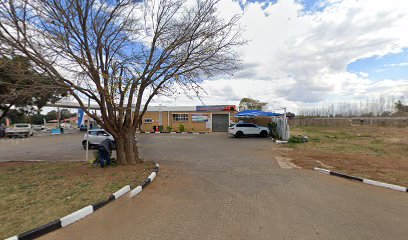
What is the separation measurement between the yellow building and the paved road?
21.7 metres

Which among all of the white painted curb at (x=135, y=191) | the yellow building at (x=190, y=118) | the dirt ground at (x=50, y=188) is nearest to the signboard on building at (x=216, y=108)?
the yellow building at (x=190, y=118)

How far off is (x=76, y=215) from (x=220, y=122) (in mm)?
25060

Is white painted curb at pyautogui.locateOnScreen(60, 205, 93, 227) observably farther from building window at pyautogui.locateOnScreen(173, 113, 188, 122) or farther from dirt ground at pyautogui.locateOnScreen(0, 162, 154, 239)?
building window at pyautogui.locateOnScreen(173, 113, 188, 122)

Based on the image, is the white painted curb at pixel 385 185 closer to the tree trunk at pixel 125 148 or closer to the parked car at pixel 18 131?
the tree trunk at pixel 125 148

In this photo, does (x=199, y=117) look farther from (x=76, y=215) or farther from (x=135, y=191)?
(x=76, y=215)

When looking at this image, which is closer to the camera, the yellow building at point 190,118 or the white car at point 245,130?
the white car at point 245,130

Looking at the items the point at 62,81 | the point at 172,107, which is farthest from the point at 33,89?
the point at 172,107

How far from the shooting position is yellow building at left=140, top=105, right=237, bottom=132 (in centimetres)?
2823

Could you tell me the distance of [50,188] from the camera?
552 cm

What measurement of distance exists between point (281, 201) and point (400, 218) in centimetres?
210

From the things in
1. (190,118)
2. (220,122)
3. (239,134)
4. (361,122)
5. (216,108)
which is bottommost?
(239,134)

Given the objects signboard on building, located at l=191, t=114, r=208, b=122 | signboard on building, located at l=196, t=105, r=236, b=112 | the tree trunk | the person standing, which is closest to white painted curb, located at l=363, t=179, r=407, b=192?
the tree trunk

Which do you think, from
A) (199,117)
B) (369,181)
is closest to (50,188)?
(369,181)

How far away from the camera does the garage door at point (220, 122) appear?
28281mm
